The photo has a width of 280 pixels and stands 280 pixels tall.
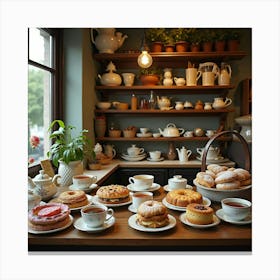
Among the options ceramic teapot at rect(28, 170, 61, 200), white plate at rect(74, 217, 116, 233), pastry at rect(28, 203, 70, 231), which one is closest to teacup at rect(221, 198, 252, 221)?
white plate at rect(74, 217, 116, 233)

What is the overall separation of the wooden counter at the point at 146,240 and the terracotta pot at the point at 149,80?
85.8 inches

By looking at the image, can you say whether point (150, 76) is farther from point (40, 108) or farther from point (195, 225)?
point (195, 225)

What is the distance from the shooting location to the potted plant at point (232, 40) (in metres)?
2.77

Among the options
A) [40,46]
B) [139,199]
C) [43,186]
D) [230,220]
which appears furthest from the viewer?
[40,46]

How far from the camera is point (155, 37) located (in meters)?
2.95

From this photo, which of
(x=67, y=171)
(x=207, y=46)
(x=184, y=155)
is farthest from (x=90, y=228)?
(x=207, y=46)

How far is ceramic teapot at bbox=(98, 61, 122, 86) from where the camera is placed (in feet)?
9.29

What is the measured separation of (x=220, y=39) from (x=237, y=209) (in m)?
2.43

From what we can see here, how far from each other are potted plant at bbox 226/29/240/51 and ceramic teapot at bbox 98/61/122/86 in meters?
1.35

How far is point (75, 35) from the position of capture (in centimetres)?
238

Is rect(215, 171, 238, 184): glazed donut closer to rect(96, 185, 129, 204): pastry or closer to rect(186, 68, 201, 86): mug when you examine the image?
rect(96, 185, 129, 204): pastry
